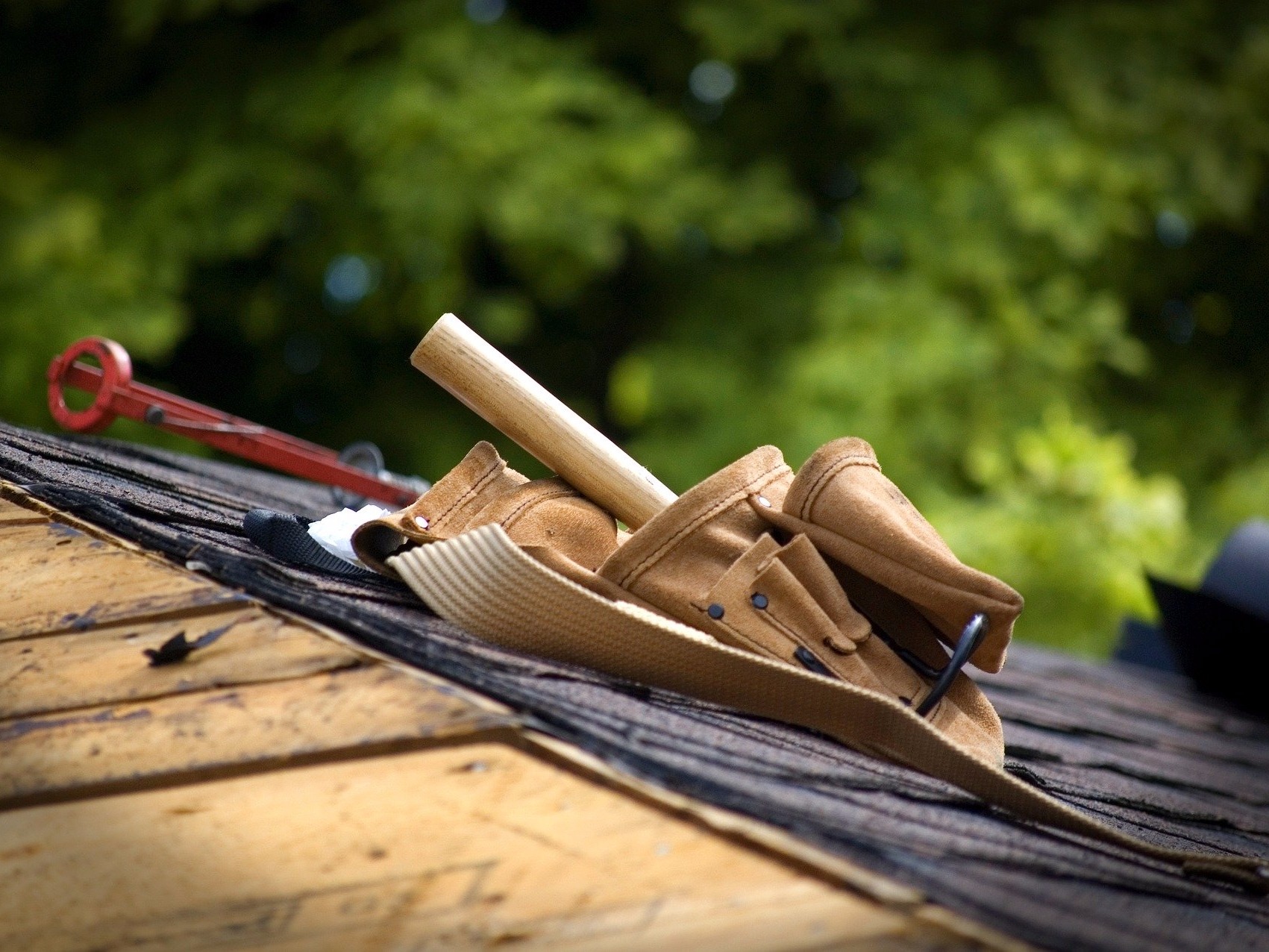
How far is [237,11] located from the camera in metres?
7.16

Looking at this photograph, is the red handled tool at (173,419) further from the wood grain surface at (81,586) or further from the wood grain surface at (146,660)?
the wood grain surface at (146,660)

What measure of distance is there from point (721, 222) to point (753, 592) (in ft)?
18.8

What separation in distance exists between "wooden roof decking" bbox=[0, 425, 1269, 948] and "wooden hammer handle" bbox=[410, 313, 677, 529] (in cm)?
19

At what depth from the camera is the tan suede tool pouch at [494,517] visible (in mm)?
1280

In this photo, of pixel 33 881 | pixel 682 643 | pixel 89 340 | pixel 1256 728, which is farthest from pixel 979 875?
pixel 1256 728

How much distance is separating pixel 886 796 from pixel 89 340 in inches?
51.1

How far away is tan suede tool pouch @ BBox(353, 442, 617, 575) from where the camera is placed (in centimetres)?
128

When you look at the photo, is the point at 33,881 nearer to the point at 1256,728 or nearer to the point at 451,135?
the point at 1256,728

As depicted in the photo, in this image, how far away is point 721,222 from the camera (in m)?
6.79

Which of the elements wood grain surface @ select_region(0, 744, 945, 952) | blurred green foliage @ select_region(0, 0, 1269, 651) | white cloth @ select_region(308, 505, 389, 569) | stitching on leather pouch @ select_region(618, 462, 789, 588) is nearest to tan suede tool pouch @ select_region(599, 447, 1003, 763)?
stitching on leather pouch @ select_region(618, 462, 789, 588)

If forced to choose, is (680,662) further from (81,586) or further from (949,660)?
(81,586)

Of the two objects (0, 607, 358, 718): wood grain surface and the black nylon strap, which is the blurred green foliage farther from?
(0, 607, 358, 718): wood grain surface

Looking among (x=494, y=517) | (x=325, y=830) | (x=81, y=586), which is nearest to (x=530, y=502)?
(x=494, y=517)

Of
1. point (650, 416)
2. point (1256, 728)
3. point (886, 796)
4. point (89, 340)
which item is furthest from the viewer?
point (650, 416)
